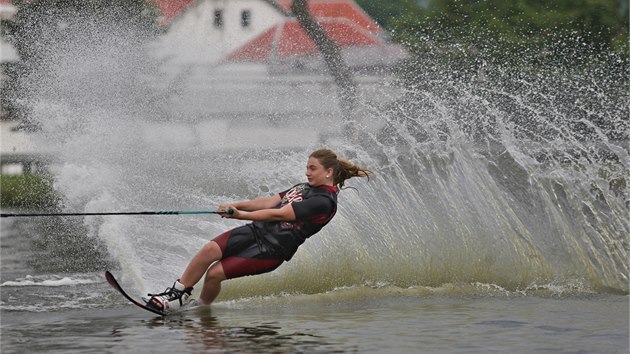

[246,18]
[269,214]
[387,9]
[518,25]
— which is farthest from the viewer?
[246,18]

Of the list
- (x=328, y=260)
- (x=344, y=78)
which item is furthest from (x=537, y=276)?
(x=344, y=78)

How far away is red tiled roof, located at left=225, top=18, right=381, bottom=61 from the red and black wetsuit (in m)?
35.1

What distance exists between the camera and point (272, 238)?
11406mm

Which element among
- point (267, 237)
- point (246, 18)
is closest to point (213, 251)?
point (267, 237)

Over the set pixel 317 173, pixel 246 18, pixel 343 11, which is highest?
pixel 246 18

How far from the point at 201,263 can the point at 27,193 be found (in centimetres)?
2222

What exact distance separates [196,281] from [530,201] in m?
4.01

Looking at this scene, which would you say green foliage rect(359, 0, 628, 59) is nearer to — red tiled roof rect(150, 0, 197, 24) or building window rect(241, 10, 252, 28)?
red tiled roof rect(150, 0, 197, 24)

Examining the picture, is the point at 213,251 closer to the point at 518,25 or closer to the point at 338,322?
the point at 338,322

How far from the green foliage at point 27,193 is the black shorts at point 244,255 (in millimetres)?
20049

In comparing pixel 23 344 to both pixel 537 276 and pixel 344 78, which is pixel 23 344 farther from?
pixel 344 78

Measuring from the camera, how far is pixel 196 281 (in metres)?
11.4

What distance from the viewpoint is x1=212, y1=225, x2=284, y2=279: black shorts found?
37.2 feet

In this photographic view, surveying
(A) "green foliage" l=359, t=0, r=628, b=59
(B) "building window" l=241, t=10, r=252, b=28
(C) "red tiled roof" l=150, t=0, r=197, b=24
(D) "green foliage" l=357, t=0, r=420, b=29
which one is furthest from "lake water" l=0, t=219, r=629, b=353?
(B) "building window" l=241, t=10, r=252, b=28
